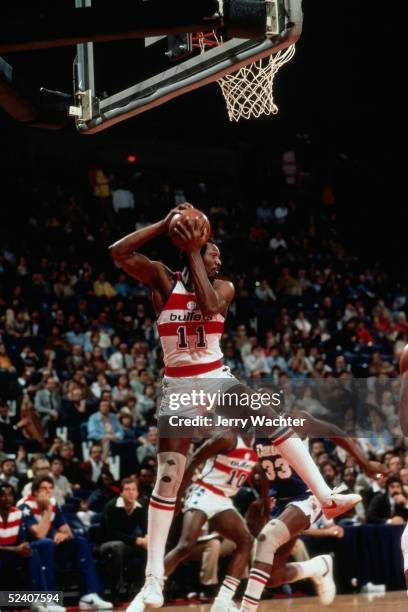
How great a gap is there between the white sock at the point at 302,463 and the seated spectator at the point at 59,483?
5.49m

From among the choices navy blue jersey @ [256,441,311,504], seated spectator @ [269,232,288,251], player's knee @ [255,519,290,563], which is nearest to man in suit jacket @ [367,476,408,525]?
navy blue jersey @ [256,441,311,504]

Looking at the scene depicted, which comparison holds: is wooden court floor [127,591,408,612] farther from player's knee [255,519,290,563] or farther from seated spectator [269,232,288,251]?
seated spectator [269,232,288,251]

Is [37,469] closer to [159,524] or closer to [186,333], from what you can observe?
[159,524]

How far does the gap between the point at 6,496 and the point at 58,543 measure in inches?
34.3

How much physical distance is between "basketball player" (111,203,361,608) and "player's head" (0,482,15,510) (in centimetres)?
370

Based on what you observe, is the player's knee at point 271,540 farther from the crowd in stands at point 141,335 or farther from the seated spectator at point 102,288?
the seated spectator at point 102,288

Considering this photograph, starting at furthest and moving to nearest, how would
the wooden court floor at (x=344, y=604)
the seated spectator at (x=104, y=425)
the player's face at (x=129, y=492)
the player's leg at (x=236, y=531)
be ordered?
the seated spectator at (x=104, y=425) → the player's face at (x=129, y=492) → the wooden court floor at (x=344, y=604) → the player's leg at (x=236, y=531)

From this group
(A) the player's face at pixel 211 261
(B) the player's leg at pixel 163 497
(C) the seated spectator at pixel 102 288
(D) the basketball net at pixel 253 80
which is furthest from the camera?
(C) the seated spectator at pixel 102 288

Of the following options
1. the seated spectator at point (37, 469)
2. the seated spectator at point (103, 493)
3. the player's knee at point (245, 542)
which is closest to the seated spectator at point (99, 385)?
the seated spectator at point (103, 493)

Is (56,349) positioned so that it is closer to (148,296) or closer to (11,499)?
(148,296)

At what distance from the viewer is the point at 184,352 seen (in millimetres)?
7312

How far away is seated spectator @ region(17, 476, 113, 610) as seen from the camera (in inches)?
425

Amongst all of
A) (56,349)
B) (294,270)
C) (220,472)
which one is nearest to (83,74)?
(220,472)

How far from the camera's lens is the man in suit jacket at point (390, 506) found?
13047 millimetres
